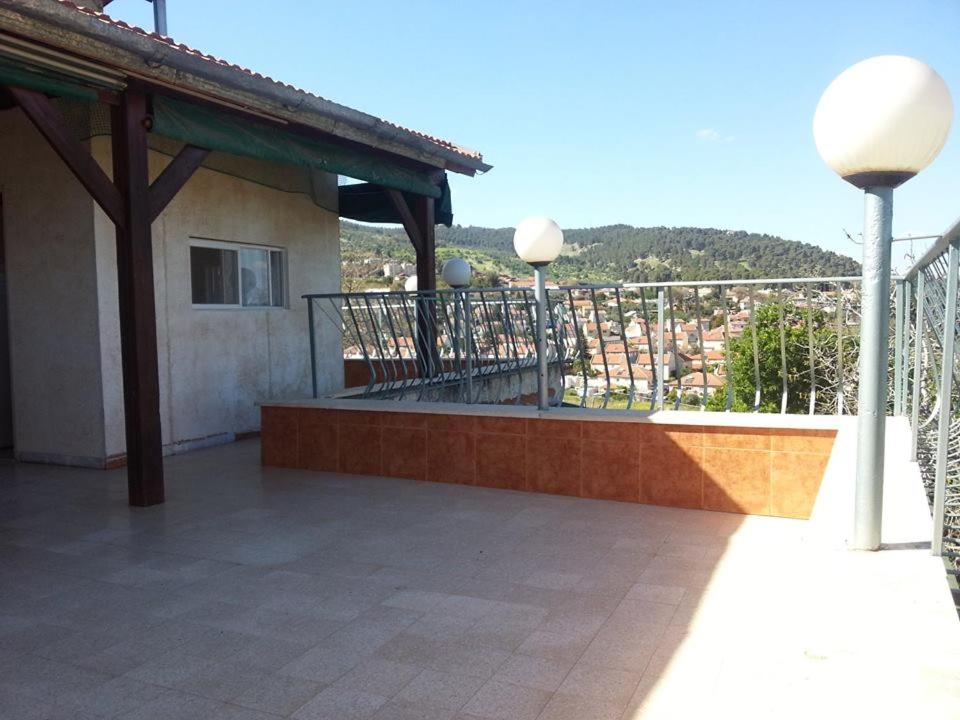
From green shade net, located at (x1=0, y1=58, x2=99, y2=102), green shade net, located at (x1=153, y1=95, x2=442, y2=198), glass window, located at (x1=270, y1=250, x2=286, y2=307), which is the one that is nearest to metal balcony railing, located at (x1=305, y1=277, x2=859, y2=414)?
green shade net, located at (x1=153, y1=95, x2=442, y2=198)

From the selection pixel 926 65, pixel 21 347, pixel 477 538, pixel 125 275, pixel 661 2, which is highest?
pixel 661 2

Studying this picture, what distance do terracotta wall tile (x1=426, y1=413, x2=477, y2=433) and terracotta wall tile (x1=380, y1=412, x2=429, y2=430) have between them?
0.05 m

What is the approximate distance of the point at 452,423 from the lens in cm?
493

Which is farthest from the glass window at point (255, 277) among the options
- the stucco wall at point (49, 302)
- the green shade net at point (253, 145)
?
the stucco wall at point (49, 302)

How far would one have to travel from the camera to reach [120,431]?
589 centimetres

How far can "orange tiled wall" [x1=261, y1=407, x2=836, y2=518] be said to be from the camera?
4.06 m

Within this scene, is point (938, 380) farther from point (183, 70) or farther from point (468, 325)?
point (183, 70)

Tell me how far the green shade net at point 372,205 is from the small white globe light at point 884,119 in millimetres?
6603

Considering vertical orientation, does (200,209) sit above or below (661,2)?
below

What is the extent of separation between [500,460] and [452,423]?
0.41m

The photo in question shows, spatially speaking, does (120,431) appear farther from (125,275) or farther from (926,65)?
(926,65)

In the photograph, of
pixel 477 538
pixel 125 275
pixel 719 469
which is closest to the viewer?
pixel 477 538

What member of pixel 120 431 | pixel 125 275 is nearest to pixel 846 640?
pixel 125 275

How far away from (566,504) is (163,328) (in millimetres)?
3830
